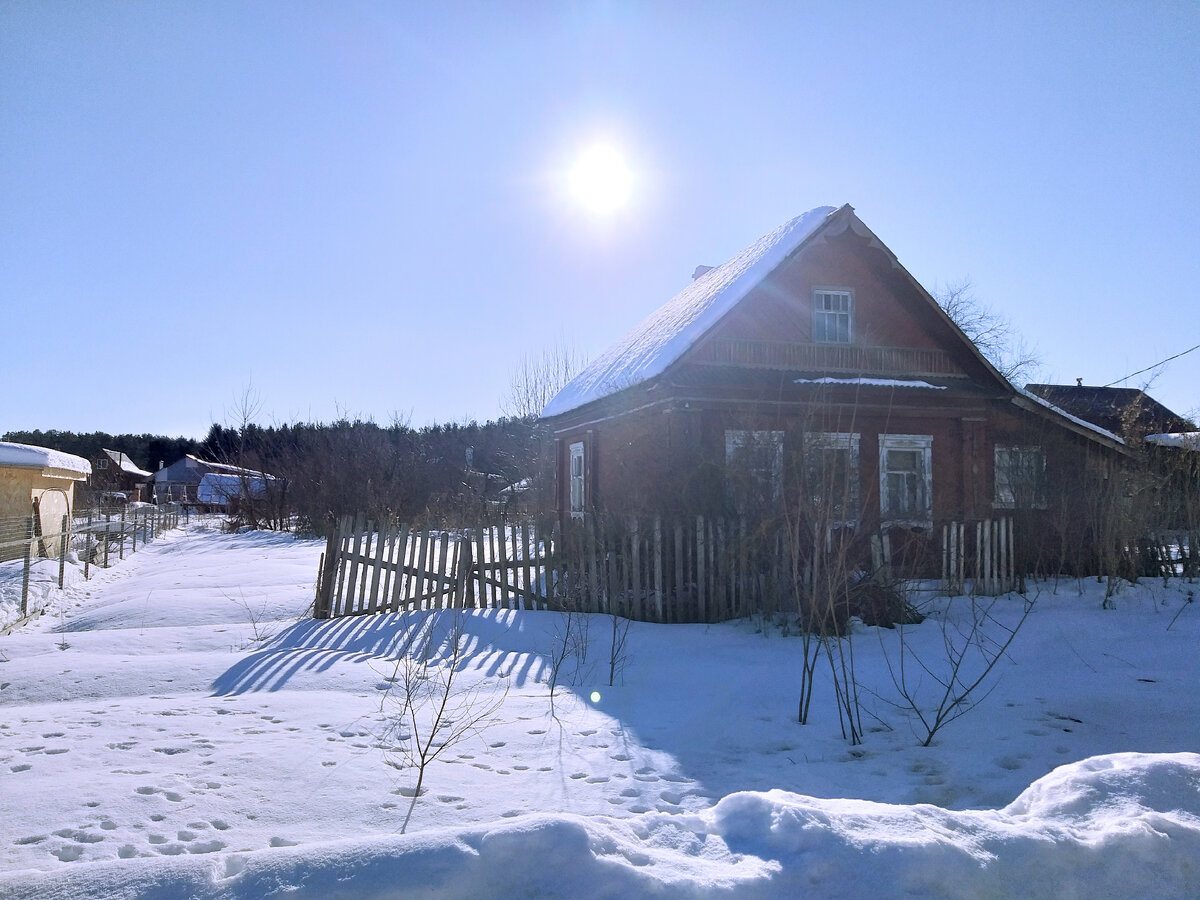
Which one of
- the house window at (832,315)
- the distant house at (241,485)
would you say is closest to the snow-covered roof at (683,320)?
the house window at (832,315)

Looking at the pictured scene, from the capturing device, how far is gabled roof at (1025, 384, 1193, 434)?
94.1 ft

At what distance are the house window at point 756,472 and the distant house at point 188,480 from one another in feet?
118

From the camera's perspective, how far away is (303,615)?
401 inches

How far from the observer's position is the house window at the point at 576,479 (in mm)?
17250

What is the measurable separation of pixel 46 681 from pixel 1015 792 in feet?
22.3

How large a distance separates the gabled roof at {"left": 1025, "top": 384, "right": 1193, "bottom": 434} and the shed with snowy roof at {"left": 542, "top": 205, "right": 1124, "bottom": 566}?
587 inches

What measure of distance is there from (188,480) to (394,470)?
40.9 metres

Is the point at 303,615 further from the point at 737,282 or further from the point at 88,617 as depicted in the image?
the point at 737,282

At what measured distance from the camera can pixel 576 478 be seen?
17719mm

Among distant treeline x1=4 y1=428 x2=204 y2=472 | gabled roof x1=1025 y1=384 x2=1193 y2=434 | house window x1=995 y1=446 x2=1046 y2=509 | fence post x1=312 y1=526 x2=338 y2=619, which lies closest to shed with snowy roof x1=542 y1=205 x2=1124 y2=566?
house window x1=995 y1=446 x2=1046 y2=509

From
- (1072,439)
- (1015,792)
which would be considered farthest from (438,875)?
(1072,439)

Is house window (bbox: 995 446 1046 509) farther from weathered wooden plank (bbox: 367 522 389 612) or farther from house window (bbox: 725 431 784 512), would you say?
weathered wooden plank (bbox: 367 522 389 612)

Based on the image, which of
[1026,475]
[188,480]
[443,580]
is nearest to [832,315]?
[1026,475]

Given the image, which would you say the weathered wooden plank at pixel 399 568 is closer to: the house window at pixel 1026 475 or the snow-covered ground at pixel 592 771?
the snow-covered ground at pixel 592 771
